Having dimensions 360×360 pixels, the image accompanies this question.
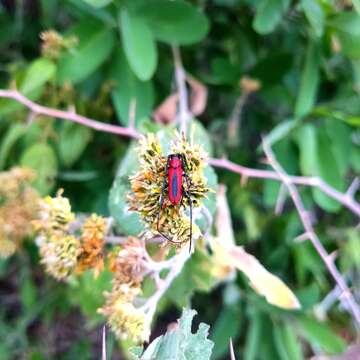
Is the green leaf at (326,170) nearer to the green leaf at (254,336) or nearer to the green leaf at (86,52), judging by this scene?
the green leaf at (254,336)

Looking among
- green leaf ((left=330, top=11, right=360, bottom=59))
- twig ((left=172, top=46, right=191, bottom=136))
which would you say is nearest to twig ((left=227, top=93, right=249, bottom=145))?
twig ((left=172, top=46, right=191, bottom=136))

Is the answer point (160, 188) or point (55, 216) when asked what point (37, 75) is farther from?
point (160, 188)

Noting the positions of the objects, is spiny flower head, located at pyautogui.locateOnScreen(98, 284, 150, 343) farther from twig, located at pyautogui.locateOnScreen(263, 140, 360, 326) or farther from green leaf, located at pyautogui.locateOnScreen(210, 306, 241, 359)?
green leaf, located at pyautogui.locateOnScreen(210, 306, 241, 359)

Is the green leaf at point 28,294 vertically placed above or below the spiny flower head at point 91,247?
below

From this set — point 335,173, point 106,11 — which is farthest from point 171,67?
point 335,173

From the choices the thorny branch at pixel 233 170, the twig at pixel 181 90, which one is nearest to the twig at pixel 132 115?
the thorny branch at pixel 233 170

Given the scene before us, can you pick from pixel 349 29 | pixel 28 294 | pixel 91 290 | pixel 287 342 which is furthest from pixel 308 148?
pixel 28 294

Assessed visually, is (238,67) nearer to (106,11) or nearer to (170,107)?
(170,107)
